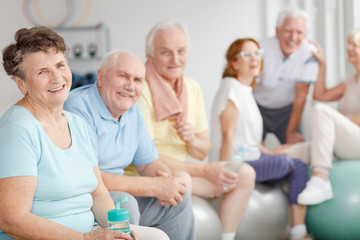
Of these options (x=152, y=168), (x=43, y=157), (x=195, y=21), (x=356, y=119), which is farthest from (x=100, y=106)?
(x=195, y=21)

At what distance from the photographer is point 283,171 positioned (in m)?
2.65

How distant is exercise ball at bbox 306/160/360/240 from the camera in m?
2.51

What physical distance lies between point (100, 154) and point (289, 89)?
1.87 metres

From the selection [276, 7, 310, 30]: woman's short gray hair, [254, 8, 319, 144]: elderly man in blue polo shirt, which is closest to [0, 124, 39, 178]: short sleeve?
[254, 8, 319, 144]: elderly man in blue polo shirt

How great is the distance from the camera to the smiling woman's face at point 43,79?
4.52ft

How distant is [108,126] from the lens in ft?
6.28

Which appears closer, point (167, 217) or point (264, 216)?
point (167, 217)

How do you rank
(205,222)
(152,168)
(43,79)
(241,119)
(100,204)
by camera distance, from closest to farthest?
(43,79)
(100,204)
(152,168)
(205,222)
(241,119)

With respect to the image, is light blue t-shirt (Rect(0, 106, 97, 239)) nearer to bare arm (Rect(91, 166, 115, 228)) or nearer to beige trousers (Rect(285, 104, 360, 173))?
bare arm (Rect(91, 166, 115, 228))

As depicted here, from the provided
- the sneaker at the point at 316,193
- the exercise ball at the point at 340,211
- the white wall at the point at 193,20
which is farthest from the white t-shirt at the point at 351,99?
the white wall at the point at 193,20

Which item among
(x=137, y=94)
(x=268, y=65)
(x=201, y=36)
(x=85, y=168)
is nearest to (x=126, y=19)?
(x=201, y=36)

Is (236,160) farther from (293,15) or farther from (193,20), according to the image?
(193,20)

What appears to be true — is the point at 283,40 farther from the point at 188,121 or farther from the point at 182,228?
the point at 182,228

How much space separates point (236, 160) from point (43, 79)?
4.65ft
